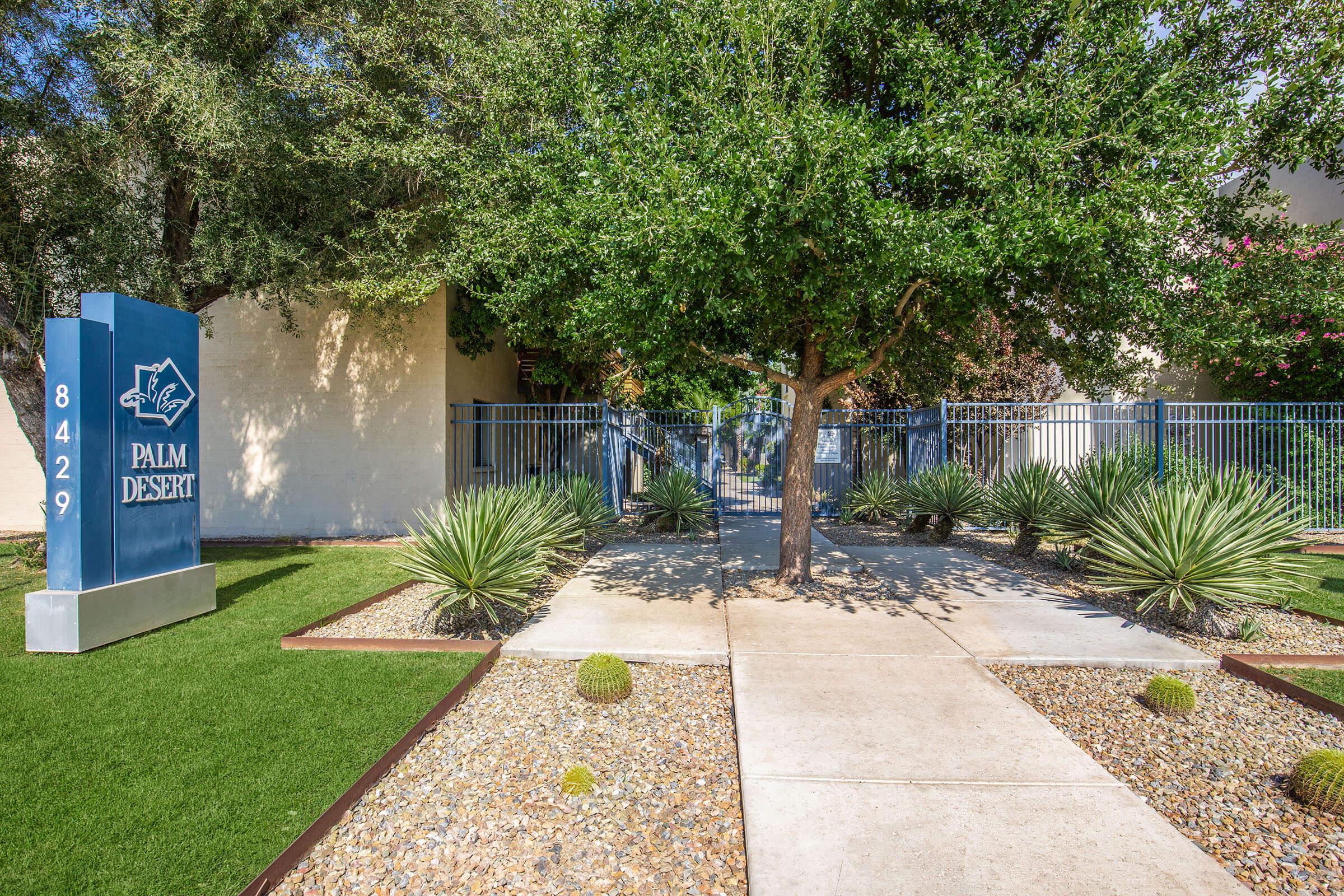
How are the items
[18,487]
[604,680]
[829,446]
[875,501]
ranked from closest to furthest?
[604,680] → [18,487] → [875,501] → [829,446]

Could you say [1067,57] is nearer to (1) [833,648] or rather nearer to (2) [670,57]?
(2) [670,57]

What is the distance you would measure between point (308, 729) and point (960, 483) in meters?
9.87

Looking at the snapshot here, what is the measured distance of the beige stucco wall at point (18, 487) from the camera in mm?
13180

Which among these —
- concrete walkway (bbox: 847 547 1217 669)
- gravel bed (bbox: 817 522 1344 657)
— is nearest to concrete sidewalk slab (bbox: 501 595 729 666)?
concrete walkway (bbox: 847 547 1217 669)

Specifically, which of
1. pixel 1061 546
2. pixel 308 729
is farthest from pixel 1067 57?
pixel 308 729

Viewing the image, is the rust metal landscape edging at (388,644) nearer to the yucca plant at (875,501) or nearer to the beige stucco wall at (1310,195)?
the yucca plant at (875,501)

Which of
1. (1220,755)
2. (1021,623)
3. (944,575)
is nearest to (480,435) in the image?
(944,575)

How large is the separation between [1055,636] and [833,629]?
182 cm

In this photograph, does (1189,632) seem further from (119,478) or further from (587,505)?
(119,478)

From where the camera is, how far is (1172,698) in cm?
442

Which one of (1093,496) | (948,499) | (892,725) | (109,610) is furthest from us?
(948,499)

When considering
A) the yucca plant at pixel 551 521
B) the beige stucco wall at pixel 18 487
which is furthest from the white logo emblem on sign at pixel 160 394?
the beige stucco wall at pixel 18 487

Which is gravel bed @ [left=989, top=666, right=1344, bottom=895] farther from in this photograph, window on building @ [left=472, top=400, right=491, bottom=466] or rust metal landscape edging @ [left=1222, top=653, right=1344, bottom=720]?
window on building @ [left=472, top=400, right=491, bottom=466]

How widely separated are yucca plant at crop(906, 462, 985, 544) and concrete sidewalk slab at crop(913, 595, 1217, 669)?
12.8 ft
